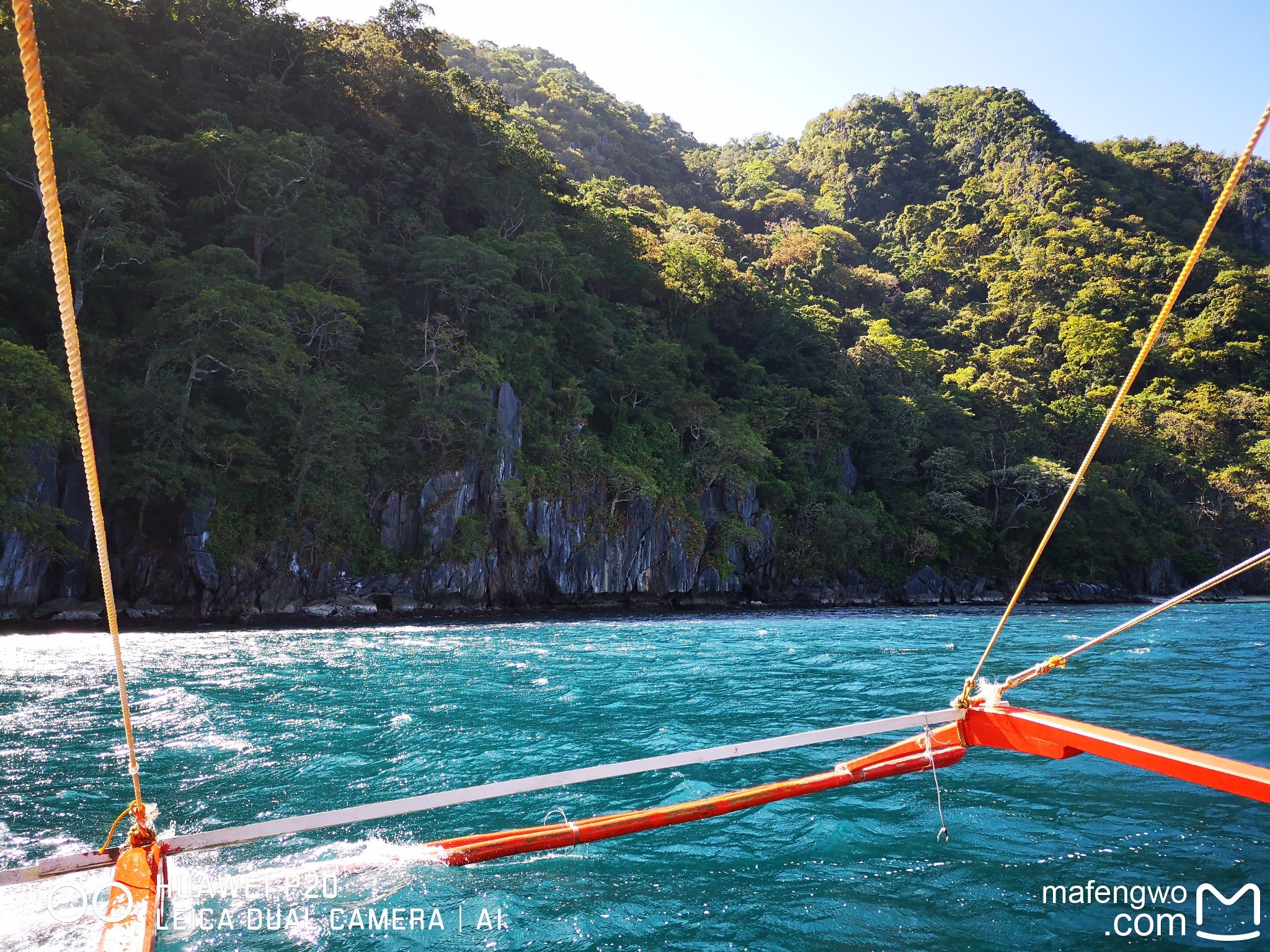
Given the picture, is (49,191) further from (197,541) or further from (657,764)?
(197,541)

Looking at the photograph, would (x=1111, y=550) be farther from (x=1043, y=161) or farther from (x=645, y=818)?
(x=1043, y=161)

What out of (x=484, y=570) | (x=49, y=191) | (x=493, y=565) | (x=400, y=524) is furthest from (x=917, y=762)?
(x=400, y=524)

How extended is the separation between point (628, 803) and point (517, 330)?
25269 millimetres

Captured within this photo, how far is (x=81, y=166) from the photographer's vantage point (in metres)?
18.8

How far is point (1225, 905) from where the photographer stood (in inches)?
149

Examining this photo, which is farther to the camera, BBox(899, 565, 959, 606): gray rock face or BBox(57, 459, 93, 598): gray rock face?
BBox(899, 565, 959, 606): gray rock face

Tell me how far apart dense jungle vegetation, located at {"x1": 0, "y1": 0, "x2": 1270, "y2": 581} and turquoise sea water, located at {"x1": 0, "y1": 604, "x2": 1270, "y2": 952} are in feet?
34.1

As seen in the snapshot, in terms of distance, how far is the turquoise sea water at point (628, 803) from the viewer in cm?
361

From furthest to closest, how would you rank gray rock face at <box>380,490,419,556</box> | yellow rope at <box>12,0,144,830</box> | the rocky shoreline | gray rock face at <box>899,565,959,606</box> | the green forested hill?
1. the green forested hill
2. gray rock face at <box>899,565,959,606</box>
3. gray rock face at <box>380,490,419,556</box>
4. the rocky shoreline
5. yellow rope at <box>12,0,144,830</box>

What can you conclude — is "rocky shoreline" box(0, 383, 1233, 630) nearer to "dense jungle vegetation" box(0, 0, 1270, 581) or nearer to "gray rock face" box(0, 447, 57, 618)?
"gray rock face" box(0, 447, 57, 618)

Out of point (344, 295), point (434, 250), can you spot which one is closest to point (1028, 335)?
point (434, 250)

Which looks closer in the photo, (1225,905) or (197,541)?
(1225,905)

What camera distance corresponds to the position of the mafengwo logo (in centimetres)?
349

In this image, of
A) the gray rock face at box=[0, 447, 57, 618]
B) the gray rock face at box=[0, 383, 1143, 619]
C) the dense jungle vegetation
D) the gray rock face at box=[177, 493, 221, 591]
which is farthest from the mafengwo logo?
the gray rock face at box=[177, 493, 221, 591]
